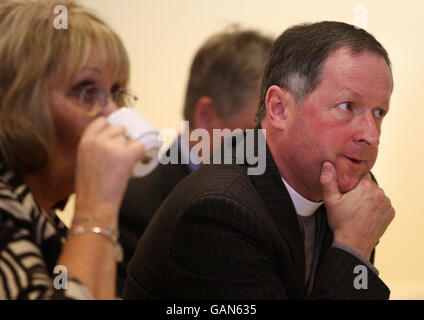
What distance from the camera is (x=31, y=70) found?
0.95 metres

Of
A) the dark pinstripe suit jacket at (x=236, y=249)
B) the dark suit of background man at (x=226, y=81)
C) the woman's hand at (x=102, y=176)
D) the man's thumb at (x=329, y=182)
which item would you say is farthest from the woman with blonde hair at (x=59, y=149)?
the dark suit of background man at (x=226, y=81)

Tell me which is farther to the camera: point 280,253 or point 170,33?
point 170,33

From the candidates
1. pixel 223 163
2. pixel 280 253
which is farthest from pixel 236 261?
pixel 223 163

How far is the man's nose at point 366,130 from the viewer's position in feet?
3.58

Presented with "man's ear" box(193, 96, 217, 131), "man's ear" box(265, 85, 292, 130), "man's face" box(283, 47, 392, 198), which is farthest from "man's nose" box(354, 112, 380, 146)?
"man's ear" box(193, 96, 217, 131)

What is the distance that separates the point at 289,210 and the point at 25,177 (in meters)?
0.49

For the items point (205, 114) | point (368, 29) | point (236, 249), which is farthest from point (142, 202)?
point (368, 29)

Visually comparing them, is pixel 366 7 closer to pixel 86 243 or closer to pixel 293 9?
pixel 293 9

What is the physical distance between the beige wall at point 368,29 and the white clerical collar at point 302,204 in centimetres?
52

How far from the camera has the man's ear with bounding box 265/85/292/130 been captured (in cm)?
116

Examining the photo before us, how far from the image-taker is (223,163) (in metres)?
1.14

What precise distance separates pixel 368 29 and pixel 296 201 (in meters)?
0.62

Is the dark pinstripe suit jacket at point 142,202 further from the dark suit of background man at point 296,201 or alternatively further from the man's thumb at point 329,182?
the man's thumb at point 329,182

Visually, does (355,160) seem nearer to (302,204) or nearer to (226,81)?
(302,204)
